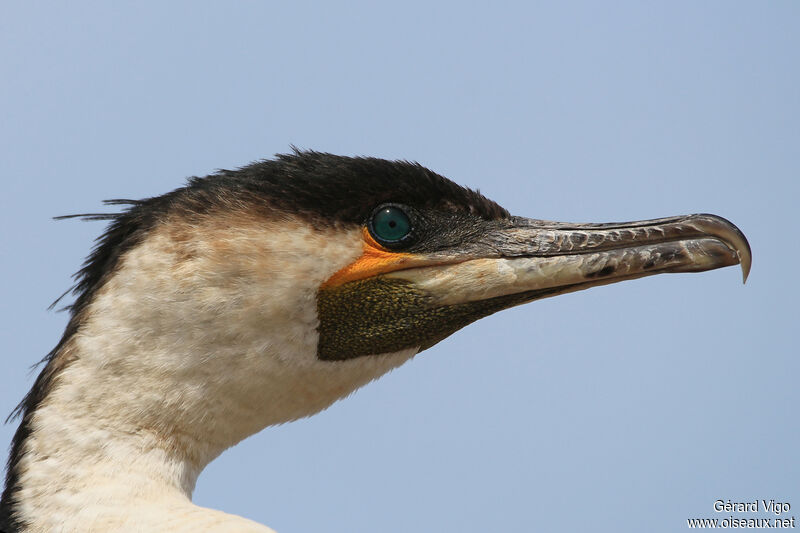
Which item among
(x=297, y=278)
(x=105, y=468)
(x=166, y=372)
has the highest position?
(x=297, y=278)

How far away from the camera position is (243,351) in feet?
18.4

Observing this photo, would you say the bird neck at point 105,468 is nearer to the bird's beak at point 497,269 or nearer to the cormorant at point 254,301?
the cormorant at point 254,301

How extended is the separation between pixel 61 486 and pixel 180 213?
1.50 meters

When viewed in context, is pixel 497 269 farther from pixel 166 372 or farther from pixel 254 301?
pixel 166 372

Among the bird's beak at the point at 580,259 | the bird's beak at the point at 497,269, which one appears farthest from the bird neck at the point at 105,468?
the bird's beak at the point at 580,259

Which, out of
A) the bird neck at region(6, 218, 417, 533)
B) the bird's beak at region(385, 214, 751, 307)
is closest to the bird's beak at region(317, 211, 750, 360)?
the bird's beak at region(385, 214, 751, 307)

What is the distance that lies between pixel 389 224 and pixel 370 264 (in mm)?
244

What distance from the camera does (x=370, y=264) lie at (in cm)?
598

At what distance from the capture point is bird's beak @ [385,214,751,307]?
6031 mm

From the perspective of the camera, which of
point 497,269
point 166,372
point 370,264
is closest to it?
point 166,372

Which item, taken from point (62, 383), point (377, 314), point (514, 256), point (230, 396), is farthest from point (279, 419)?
point (514, 256)

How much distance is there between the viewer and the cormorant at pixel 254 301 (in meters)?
5.32

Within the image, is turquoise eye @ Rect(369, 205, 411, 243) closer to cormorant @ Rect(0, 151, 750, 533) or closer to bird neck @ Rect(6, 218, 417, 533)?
cormorant @ Rect(0, 151, 750, 533)

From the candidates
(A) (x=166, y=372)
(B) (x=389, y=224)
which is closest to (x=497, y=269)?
(B) (x=389, y=224)
